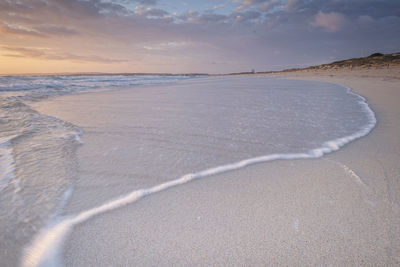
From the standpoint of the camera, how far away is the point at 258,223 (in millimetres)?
1237

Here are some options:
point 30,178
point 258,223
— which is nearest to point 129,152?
point 30,178

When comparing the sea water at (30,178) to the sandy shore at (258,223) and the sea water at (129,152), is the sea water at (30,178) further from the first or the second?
the sandy shore at (258,223)

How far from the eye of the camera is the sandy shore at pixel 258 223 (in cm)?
103

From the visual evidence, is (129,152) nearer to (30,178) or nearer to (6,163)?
(30,178)

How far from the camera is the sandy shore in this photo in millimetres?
1031

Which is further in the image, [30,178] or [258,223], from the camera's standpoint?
[30,178]

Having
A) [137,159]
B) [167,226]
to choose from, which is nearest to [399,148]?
[167,226]

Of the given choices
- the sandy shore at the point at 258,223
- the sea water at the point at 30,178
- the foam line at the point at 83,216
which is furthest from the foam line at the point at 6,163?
the foam line at the point at 83,216

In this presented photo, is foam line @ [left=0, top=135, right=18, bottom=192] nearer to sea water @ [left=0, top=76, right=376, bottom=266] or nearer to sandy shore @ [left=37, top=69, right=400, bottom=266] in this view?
sea water @ [left=0, top=76, right=376, bottom=266]

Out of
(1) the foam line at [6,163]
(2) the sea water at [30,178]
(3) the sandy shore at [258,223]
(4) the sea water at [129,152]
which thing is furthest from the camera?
(1) the foam line at [6,163]

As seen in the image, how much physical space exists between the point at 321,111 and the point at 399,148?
2169 mm

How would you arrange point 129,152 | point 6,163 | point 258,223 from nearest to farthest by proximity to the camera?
point 258,223 → point 6,163 → point 129,152

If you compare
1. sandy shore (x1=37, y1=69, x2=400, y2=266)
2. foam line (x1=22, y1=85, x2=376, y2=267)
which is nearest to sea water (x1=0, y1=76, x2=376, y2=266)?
foam line (x1=22, y1=85, x2=376, y2=267)

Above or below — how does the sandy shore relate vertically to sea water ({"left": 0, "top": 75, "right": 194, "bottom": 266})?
below
